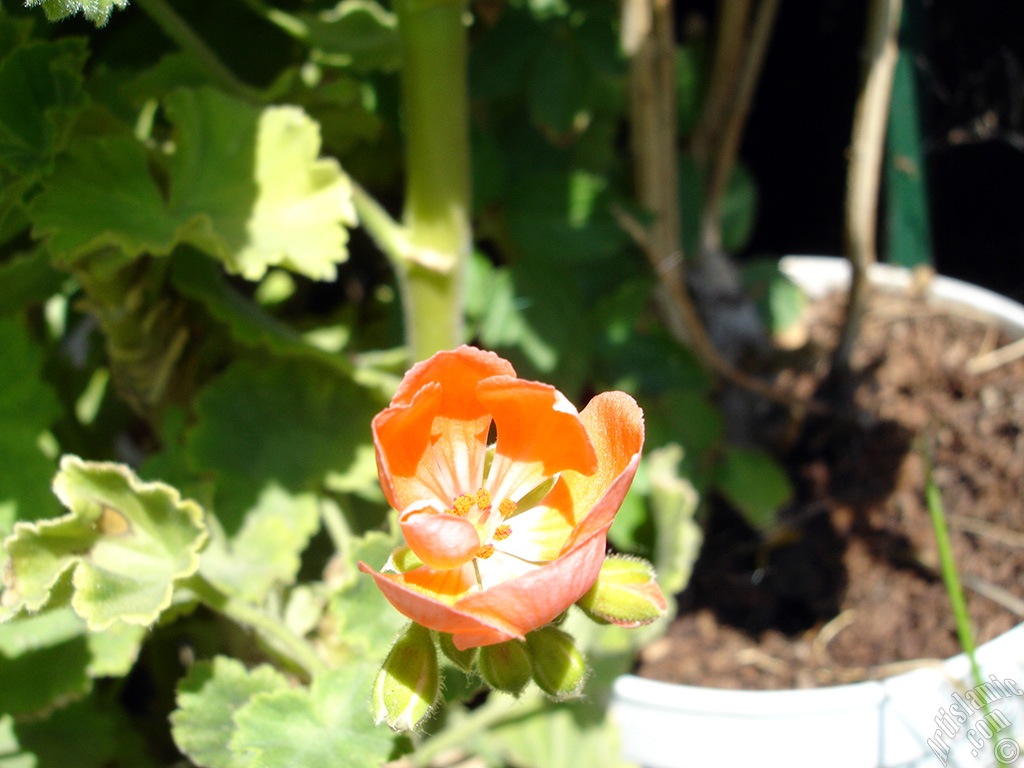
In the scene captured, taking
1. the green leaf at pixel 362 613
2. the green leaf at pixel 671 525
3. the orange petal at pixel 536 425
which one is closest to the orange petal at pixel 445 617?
the orange petal at pixel 536 425

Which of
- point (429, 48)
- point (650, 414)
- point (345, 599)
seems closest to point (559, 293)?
point (650, 414)

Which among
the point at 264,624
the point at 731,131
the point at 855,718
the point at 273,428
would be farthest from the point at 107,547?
the point at 731,131

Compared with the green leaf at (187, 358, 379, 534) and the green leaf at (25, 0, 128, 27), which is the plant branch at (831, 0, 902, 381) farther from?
the green leaf at (25, 0, 128, 27)

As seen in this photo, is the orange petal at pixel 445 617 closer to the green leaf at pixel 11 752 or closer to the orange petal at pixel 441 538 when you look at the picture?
the orange petal at pixel 441 538

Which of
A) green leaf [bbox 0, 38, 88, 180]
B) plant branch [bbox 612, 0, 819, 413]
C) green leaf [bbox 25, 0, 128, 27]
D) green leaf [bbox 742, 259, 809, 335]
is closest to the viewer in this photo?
green leaf [bbox 25, 0, 128, 27]

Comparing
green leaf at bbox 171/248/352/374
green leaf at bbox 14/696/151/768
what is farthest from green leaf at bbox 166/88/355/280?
green leaf at bbox 14/696/151/768

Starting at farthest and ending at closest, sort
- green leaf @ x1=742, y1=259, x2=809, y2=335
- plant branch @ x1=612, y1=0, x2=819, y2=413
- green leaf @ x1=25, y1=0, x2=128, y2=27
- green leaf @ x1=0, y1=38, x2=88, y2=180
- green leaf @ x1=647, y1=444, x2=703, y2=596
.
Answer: green leaf @ x1=742, y1=259, x2=809, y2=335
plant branch @ x1=612, y1=0, x2=819, y2=413
green leaf @ x1=647, y1=444, x2=703, y2=596
green leaf @ x1=0, y1=38, x2=88, y2=180
green leaf @ x1=25, y1=0, x2=128, y2=27

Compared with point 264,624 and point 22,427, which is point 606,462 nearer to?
point 264,624
